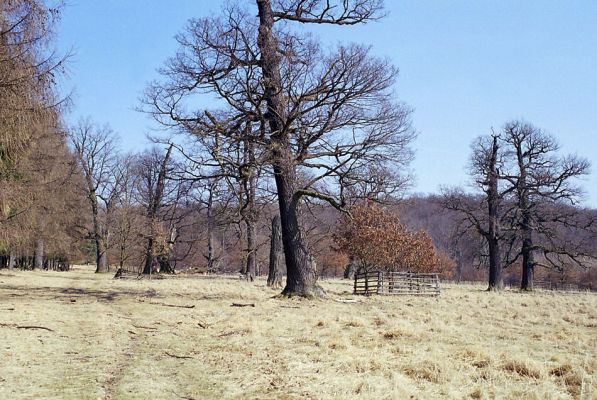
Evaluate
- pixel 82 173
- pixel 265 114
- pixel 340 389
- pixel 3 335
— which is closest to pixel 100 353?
pixel 3 335

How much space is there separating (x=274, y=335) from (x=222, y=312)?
413cm

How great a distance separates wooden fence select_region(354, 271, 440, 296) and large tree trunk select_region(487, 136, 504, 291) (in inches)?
288

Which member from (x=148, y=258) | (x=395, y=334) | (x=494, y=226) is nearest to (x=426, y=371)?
(x=395, y=334)

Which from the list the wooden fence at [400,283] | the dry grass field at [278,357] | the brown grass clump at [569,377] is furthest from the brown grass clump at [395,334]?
the wooden fence at [400,283]

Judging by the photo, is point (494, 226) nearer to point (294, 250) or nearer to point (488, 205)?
point (488, 205)

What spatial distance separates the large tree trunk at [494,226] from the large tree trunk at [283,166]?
20251 millimetres

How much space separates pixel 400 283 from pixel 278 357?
68.3ft

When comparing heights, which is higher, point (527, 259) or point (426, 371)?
point (527, 259)

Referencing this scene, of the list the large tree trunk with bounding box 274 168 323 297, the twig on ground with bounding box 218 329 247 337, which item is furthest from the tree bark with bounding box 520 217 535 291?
the twig on ground with bounding box 218 329 247 337

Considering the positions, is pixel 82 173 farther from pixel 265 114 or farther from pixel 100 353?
pixel 100 353

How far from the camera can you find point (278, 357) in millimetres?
7844

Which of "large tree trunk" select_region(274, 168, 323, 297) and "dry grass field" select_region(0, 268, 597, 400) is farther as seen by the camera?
"large tree trunk" select_region(274, 168, 323, 297)

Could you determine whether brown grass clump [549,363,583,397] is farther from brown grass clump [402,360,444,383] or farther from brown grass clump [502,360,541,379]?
brown grass clump [402,360,444,383]

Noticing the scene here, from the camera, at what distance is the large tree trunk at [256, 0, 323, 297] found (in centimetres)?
1609
